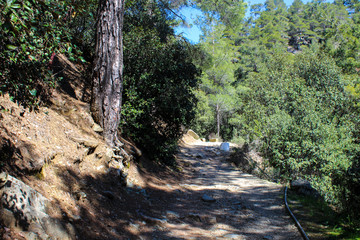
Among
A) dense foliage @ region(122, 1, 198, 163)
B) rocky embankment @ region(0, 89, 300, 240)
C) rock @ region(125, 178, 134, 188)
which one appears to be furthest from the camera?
dense foliage @ region(122, 1, 198, 163)

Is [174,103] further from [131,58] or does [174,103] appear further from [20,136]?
[20,136]

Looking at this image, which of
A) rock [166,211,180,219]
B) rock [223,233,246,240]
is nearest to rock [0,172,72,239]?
rock [166,211,180,219]

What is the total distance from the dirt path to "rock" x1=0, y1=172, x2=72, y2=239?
170cm

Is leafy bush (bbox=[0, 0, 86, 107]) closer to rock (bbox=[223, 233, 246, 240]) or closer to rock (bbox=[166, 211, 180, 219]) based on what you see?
rock (bbox=[166, 211, 180, 219])

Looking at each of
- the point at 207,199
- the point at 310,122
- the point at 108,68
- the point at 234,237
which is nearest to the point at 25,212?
the point at 234,237

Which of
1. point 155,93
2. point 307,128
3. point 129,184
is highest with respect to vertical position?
point 155,93

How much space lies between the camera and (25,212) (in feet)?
9.39

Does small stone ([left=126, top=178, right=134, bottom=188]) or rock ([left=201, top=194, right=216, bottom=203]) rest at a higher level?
small stone ([left=126, top=178, right=134, bottom=188])

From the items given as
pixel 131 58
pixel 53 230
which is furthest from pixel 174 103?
pixel 53 230

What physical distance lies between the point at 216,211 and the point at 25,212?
15.4 ft

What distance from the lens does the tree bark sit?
644 cm

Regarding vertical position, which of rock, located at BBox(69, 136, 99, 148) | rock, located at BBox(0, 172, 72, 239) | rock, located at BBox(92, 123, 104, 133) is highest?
rock, located at BBox(92, 123, 104, 133)

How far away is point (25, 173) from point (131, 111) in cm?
503

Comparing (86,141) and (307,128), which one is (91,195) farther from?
(307,128)
